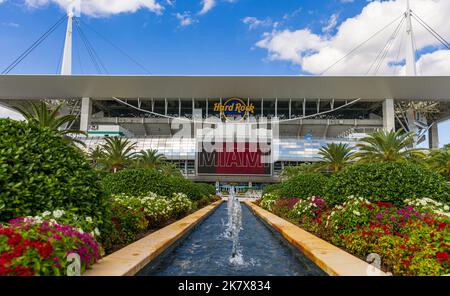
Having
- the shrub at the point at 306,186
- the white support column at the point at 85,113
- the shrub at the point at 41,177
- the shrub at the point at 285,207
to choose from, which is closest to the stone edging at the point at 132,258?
the shrub at the point at 41,177

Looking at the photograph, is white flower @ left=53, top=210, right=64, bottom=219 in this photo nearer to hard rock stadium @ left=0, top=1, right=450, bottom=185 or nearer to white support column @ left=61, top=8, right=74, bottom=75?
hard rock stadium @ left=0, top=1, right=450, bottom=185

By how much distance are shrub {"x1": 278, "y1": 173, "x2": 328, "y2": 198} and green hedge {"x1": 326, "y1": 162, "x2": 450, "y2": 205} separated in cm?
749

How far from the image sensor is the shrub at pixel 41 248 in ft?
12.9

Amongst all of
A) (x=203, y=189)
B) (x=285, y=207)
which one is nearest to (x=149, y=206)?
(x=285, y=207)

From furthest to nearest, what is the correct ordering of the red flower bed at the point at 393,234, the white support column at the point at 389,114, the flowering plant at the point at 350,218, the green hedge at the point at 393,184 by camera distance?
the white support column at the point at 389,114
the green hedge at the point at 393,184
the flowering plant at the point at 350,218
the red flower bed at the point at 393,234

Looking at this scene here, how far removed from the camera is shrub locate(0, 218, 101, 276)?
12.9 feet

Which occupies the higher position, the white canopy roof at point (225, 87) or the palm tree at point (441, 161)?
the white canopy roof at point (225, 87)

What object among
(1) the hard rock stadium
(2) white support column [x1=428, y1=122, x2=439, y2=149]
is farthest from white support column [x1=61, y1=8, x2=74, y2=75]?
(2) white support column [x1=428, y1=122, x2=439, y2=149]

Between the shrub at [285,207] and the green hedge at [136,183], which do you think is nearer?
the green hedge at [136,183]

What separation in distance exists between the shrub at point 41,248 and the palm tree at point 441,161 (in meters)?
32.7

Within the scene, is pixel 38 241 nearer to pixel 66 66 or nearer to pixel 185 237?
pixel 185 237

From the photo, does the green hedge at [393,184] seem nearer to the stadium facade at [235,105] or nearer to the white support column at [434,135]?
the stadium facade at [235,105]

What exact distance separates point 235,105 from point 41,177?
229 ft

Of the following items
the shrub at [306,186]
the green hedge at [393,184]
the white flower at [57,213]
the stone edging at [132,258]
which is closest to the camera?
the stone edging at [132,258]
